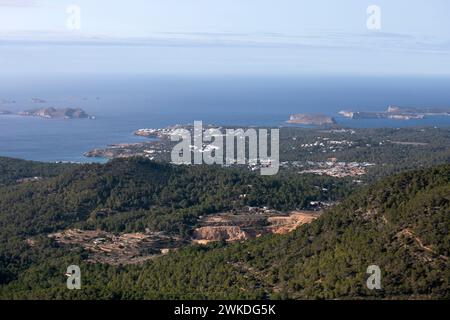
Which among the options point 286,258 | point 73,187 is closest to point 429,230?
point 286,258

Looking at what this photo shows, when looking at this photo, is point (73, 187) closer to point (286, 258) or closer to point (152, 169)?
point (152, 169)

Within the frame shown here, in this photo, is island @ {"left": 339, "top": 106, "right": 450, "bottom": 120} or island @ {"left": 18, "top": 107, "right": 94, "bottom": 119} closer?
island @ {"left": 18, "top": 107, "right": 94, "bottom": 119}

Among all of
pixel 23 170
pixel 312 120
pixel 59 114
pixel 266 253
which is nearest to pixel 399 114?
pixel 312 120

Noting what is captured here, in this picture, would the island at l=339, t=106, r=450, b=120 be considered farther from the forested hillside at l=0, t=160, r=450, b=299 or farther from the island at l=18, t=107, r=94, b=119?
the forested hillside at l=0, t=160, r=450, b=299

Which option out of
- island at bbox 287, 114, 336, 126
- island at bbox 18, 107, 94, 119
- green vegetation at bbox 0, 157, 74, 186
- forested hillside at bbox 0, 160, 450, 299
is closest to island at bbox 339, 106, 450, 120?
island at bbox 287, 114, 336, 126

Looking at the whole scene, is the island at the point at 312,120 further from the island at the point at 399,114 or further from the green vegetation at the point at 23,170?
the green vegetation at the point at 23,170

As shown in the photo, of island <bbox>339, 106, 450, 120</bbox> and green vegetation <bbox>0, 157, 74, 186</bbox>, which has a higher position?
island <bbox>339, 106, 450, 120</bbox>

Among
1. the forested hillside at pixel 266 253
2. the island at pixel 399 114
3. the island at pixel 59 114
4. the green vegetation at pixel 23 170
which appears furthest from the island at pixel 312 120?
the forested hillside at pixel 266 253

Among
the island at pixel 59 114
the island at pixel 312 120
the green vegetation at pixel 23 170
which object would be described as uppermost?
the island at pixel 59 114

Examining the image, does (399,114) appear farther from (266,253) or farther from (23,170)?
(266,253)

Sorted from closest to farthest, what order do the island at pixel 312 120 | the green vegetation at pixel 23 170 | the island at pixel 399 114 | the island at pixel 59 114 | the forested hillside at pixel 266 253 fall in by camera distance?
the forested hillside at pixel 266 253, the green vegetation at pixel 23 170, the island at pixel 312 120, the island at pixel 59 114, the island at pixel 399 114
